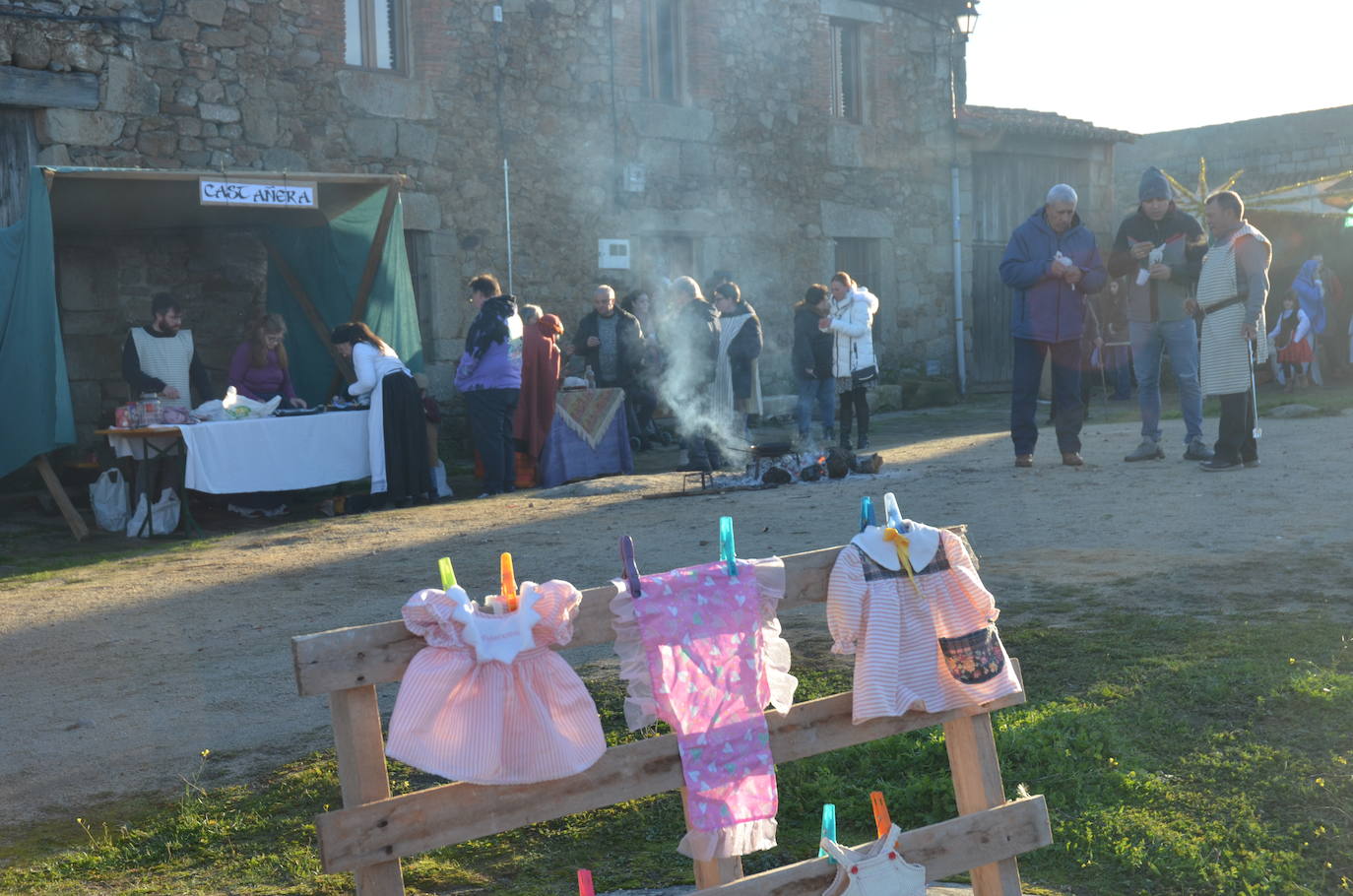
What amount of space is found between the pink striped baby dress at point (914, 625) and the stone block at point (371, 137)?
10.4 metres

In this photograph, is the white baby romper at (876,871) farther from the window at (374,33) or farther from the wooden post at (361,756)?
the window at (374,33)

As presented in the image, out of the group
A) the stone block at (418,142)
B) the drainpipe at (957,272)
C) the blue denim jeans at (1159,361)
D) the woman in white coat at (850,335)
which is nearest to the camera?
the blue denim jeans at (1159,361)

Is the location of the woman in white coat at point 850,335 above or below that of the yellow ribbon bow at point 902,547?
above

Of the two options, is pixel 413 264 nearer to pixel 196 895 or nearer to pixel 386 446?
pixel 386 446

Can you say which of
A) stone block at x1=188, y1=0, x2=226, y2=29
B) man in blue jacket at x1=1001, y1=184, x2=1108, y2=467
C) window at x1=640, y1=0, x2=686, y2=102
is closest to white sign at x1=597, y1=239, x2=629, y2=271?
window at x1=640, y1=0, x2=686, y2=102

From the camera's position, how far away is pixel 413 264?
505 inches

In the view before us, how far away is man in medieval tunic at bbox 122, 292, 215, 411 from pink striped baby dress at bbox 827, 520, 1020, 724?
7784 mm

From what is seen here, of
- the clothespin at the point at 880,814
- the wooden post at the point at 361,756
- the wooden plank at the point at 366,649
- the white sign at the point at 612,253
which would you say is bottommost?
the clothespin at the point at 880,814

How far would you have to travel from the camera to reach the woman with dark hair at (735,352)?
11.2 metres

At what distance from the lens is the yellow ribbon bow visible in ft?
8.93

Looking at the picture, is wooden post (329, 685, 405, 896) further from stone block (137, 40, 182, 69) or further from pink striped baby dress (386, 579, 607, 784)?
stone block (137, 40, 182, 69)

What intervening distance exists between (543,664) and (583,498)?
7365mm

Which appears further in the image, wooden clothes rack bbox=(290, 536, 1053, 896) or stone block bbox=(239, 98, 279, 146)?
stone block bbox=(239, 98, 279, 146)

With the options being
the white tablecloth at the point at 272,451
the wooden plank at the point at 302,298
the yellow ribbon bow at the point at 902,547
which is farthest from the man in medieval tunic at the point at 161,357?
the yellow ribbon bow at the point at 902,547
